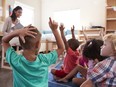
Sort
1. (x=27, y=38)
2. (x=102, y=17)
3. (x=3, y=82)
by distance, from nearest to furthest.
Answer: (x=27, y=38)
(x=3, y=82)
(x=102, y=17)

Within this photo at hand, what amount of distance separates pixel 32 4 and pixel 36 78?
16.8 feet

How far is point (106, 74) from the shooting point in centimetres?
89

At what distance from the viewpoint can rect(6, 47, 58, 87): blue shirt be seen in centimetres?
84

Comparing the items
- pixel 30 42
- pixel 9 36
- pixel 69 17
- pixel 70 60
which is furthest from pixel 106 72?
pixel 69 17

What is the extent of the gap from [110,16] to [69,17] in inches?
58.1

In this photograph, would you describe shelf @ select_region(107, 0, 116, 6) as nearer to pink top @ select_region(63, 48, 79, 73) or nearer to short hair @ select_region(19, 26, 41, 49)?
pink top @ select_region(63, 48, 79, 73)

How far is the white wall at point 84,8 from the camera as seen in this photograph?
502cm

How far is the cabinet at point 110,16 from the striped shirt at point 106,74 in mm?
4076

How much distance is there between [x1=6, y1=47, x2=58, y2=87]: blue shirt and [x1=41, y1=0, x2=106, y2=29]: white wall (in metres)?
4.40

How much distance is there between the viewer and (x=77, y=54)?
1.87 meters

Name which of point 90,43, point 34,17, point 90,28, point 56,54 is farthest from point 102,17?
point 56,54

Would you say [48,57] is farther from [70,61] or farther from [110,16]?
[110,16]

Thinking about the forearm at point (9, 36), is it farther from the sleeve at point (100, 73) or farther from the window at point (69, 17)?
the window at point (69, 17)

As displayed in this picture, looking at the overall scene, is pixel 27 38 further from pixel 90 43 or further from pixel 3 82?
pixel 3 82
